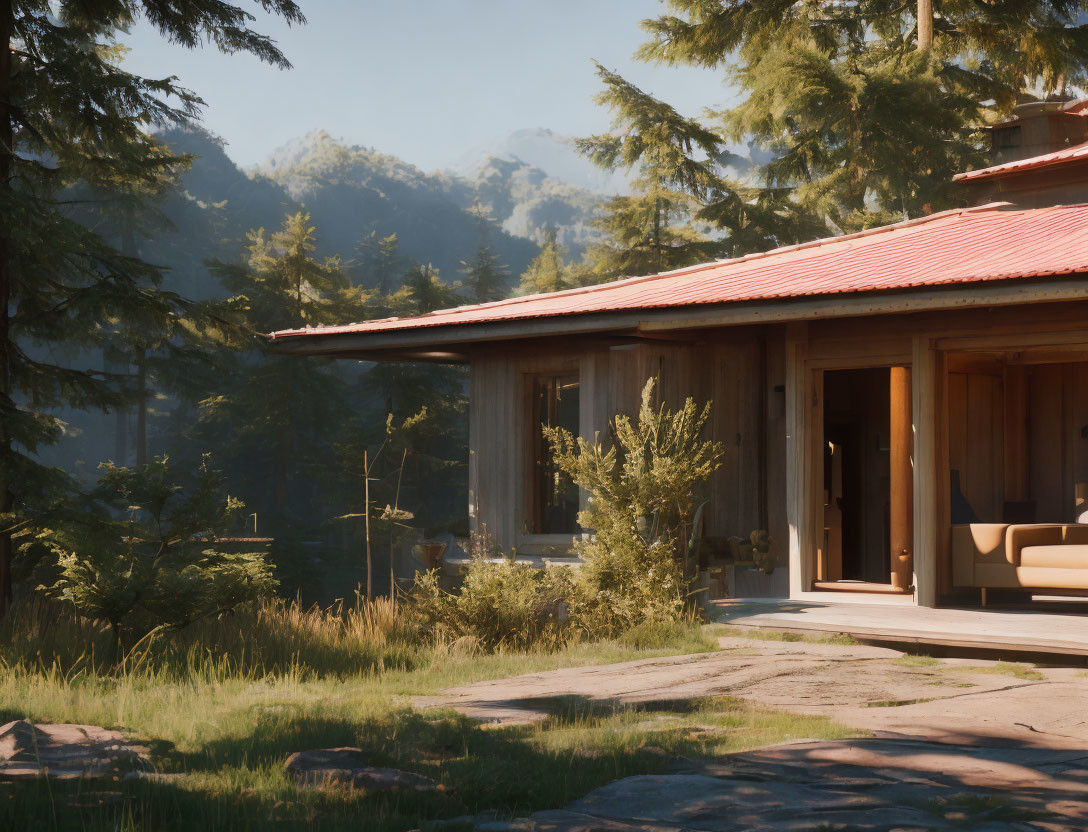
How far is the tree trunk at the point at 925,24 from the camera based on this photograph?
68.2ft

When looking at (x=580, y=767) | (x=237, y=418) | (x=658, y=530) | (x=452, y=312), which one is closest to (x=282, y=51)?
(x=452, y=312)

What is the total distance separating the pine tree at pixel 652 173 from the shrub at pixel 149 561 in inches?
798

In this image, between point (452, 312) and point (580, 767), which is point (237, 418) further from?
point (580, 767)

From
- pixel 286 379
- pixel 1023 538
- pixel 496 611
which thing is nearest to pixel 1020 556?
pixel 1023 538

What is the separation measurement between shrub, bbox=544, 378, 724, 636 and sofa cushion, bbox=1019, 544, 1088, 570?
257 centimetres

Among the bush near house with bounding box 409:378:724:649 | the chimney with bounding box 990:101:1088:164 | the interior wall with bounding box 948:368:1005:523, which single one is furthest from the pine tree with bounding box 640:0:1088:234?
the bush near house with bounding box 409:378:724:649

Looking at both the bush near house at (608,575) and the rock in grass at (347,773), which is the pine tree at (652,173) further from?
the rock in grass at (347,773)

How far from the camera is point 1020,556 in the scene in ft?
30.8

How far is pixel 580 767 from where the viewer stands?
484 centimetres

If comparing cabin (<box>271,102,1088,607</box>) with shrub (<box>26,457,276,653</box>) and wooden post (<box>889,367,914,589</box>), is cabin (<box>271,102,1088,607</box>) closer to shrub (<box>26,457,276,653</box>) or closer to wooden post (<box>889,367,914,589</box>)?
wooden post (<box>889,367,914,589</box>)

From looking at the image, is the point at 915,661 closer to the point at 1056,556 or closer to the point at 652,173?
the point at 1056,556

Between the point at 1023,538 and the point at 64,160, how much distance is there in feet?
31.4

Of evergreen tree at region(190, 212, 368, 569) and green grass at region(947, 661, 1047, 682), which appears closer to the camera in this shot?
green grass at region(947, 661, 1047, 682)

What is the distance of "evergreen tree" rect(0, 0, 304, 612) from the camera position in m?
9.39
